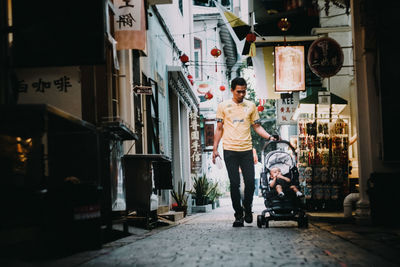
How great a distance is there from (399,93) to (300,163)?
5.71m

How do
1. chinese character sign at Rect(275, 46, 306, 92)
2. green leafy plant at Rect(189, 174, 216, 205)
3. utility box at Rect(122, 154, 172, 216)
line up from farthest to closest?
green leafy plant at Rect(189, 174, 216, 205) → chinese character sign at Rect(275, 46, 306, 92) → utility box at Rect(122, 154, 172, 216)

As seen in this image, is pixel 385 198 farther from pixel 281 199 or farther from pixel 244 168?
pixel 244 168

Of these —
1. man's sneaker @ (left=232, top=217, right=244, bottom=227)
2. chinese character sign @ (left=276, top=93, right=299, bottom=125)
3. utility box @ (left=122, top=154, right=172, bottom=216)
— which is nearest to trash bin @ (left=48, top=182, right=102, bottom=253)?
utility box @ (left=122, top=154, right=172, bottom=216)

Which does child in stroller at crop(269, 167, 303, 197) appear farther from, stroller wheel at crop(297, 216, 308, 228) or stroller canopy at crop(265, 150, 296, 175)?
stroller wheel at crop(297, 216, 308, 228)

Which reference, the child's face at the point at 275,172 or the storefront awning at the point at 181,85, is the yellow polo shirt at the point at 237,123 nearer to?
the child's face at the point at 275,172

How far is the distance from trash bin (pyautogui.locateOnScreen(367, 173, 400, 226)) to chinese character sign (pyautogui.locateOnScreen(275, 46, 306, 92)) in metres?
7.64

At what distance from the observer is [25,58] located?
7.23 metres

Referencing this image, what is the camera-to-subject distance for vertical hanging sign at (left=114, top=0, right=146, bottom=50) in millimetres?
11312

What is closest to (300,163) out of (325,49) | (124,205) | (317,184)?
(317,184)

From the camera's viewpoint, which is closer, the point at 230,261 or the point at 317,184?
the point at 230,261

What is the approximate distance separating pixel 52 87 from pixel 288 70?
903 cm

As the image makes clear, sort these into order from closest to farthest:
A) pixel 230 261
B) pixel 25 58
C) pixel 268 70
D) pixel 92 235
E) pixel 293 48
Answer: pixel 230 261 < pixel 92 235 < pixel 25 58 < pixel 293 48 < pixel 268 70

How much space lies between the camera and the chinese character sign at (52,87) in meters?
9.84

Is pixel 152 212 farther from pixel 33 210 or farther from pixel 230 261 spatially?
pixel 230 261
